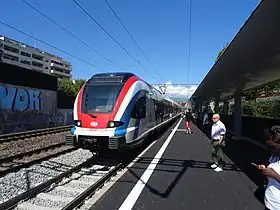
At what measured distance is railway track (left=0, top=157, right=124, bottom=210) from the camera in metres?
6.02

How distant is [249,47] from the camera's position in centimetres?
934

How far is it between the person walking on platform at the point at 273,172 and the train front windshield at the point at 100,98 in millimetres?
6875

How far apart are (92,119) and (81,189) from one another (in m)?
2.92

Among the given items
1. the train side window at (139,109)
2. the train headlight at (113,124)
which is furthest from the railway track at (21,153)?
the train side window at (139,109)

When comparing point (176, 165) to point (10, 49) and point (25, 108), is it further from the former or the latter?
point (10, 49)

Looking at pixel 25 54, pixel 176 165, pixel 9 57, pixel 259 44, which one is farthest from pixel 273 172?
pixel 25 54

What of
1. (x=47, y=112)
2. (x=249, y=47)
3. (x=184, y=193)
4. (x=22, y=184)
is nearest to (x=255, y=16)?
(x=249, y=47)

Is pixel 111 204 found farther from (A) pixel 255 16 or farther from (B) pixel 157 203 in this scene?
(A) pixel 255 16

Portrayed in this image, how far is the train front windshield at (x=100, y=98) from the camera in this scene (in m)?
10.2

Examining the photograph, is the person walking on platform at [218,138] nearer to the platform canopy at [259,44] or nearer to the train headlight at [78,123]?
the platform canopy at [259,44]

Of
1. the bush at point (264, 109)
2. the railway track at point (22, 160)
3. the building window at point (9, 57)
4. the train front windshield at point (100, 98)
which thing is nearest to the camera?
the railway track at point (22, 160)

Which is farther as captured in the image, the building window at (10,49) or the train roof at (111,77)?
the building window at (10,49)

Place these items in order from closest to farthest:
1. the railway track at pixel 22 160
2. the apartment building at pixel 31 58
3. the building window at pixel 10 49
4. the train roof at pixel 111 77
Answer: the railway track at pixel 22 160 < the train roof at pixel 111 77 < the apartment building at pixel 31 58 < the building window at pixel 10 49

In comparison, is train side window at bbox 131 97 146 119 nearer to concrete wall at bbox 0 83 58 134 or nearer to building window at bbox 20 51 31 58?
concrete wall at bbox 0 83 58 134
